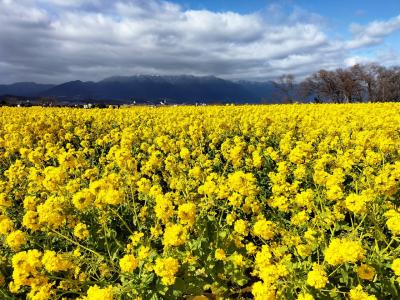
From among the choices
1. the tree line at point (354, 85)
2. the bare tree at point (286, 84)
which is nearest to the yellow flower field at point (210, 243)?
the tree line at point (354, 85)

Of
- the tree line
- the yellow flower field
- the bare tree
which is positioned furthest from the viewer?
the bare tree

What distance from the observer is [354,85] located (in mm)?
75938

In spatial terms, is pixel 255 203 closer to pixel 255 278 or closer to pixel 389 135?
pixel 255 278

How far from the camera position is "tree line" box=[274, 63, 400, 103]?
252ft

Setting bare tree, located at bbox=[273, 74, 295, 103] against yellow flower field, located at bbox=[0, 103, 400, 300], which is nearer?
yellow flower field, located at bbox=[0, 103, 400, 300]

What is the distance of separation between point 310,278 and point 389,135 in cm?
611

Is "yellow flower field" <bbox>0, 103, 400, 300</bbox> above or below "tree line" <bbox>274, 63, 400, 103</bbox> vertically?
below

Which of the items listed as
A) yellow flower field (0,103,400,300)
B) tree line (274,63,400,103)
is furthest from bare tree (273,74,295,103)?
yellow flower field (0,103,400,300)

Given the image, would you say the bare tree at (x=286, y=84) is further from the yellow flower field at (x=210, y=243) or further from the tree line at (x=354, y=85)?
the yellow flower field at (x=210, y=243)

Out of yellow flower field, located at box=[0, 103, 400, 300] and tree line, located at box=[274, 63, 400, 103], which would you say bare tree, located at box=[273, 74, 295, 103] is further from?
yellow flower field, located at box=[0, 103, 400, 300]

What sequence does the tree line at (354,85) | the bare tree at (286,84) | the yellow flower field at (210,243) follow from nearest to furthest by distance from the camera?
the yellow flower field at (210,243) < the tree line at (354,85) < the bare tree at (286,84)

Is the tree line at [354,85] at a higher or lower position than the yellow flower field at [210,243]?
higher

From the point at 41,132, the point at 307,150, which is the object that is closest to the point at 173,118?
the point at 41,132

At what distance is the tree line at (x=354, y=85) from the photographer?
76.9 meters
